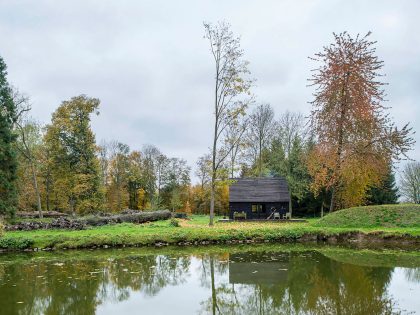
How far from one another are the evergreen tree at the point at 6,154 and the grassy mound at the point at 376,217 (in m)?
22.6

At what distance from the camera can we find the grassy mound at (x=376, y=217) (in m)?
23.6

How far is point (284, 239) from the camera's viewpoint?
22.0 meters

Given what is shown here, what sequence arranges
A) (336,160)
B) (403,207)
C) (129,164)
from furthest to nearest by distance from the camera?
(129,164)
(336,160)
(403,207)

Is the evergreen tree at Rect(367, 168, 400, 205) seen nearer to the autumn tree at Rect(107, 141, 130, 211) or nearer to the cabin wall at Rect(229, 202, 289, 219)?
the cabin wall at Rect(229, 202, 289, 219)

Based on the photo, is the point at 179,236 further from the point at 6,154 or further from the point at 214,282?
the point at 6,154

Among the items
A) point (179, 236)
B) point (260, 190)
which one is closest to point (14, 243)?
point (179, 236)

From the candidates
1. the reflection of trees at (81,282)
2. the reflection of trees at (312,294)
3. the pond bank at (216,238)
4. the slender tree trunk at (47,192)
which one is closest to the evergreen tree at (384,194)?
the pond bank at (216,238)

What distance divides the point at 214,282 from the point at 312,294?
3272 mm

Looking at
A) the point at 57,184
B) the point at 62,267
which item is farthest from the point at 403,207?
the point at 57,184

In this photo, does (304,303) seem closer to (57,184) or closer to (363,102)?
(363,102)

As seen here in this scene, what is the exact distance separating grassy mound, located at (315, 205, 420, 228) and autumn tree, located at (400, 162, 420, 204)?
28.7m

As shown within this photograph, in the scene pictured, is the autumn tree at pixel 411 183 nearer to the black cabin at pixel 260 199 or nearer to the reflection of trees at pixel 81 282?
the black cabin at pixel 260 199

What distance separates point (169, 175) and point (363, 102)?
38.3m

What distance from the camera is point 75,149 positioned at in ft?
124
